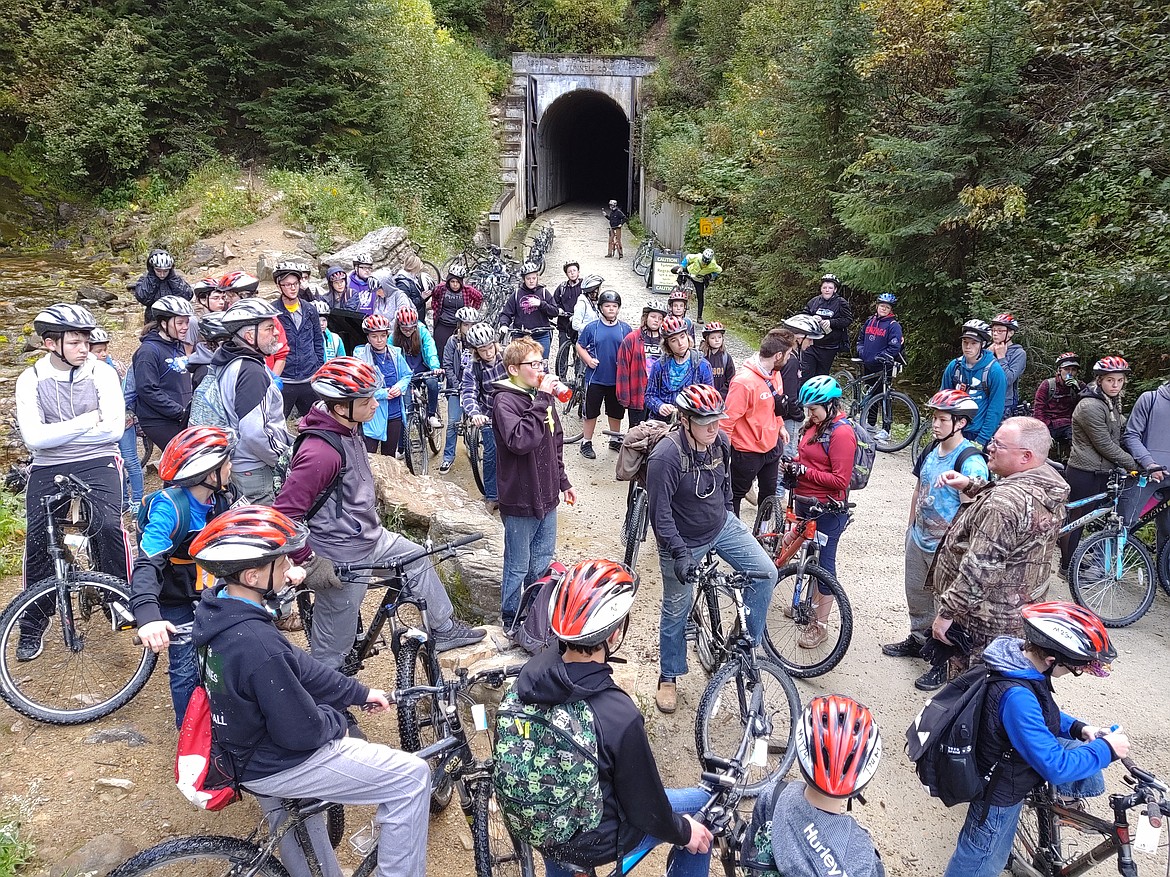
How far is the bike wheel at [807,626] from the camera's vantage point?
16.8 feet

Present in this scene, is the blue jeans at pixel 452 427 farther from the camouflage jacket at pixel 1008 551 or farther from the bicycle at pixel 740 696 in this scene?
the camouflage jacket at pixel 1008 551

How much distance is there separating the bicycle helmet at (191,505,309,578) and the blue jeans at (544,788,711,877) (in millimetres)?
1561

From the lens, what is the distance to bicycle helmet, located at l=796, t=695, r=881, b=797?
2289 mm

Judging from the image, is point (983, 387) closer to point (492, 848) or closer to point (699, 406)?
point (699, 406)

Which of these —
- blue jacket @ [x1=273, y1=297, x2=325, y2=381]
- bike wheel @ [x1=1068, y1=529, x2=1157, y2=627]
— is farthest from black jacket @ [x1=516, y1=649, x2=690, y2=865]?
blue jacket @ [x1=273, y1=297, x2=325, y2=381]

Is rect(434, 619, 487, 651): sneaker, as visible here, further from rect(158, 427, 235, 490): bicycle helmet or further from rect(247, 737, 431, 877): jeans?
rect(158, 427, 235, 490): bicycle helmet

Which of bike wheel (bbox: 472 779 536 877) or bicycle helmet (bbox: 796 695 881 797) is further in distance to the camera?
bike wheel (bbox: 472 779 536 877)

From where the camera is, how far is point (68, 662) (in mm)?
4711

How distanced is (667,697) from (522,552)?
4.66 ft

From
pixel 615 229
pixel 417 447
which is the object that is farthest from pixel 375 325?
pixel 615 229

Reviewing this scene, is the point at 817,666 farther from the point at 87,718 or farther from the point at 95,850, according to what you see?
the point at 87,718

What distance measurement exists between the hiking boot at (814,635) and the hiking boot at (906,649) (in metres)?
0.64

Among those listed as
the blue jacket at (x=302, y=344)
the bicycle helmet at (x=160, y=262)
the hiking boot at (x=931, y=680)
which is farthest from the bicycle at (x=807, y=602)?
the bicycle helmet at (x=160, y=262)

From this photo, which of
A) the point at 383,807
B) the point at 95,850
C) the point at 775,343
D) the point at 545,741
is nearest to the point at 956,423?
the point at 775,343
